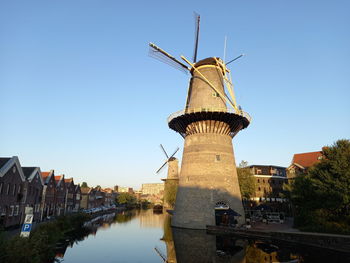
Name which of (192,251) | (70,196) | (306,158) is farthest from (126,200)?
(192,251)

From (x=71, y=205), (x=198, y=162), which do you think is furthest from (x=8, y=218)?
(x=71, y=205)

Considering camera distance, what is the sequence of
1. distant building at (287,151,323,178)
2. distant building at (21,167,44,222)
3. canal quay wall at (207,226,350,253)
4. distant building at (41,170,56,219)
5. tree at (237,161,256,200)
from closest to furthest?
canal quay wall at (207,226,350,253) → distant building at (21,167,44,222) → distant building at (41,170,56,219) → tree at (237,161,256,200) → distant building at (287,151,323,178)

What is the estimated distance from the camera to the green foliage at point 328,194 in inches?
786

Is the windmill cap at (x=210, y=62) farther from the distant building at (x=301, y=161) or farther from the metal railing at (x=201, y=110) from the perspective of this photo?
the distant building at (x=301, y=161)

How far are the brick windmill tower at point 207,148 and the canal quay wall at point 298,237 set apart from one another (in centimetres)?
183

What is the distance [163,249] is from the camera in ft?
59.1

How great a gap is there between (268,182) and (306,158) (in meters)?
9.32

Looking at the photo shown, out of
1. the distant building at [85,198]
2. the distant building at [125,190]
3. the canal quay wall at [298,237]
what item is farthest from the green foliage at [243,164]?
the distant building at [125,190]

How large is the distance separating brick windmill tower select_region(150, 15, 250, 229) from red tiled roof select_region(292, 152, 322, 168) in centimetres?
2004

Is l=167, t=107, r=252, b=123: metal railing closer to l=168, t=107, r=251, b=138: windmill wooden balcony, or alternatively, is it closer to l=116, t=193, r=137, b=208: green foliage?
l=168, t=107, r=251, b=138: windmill wooden balcony

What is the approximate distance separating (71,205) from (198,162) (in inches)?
1366

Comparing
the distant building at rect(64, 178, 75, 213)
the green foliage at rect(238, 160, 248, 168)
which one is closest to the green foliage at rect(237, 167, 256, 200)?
the green foliage at rect(238, 160, 248, 168)

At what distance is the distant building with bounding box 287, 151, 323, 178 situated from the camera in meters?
41.1

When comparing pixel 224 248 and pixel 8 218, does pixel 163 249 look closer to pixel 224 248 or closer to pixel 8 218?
pixel 224 248
